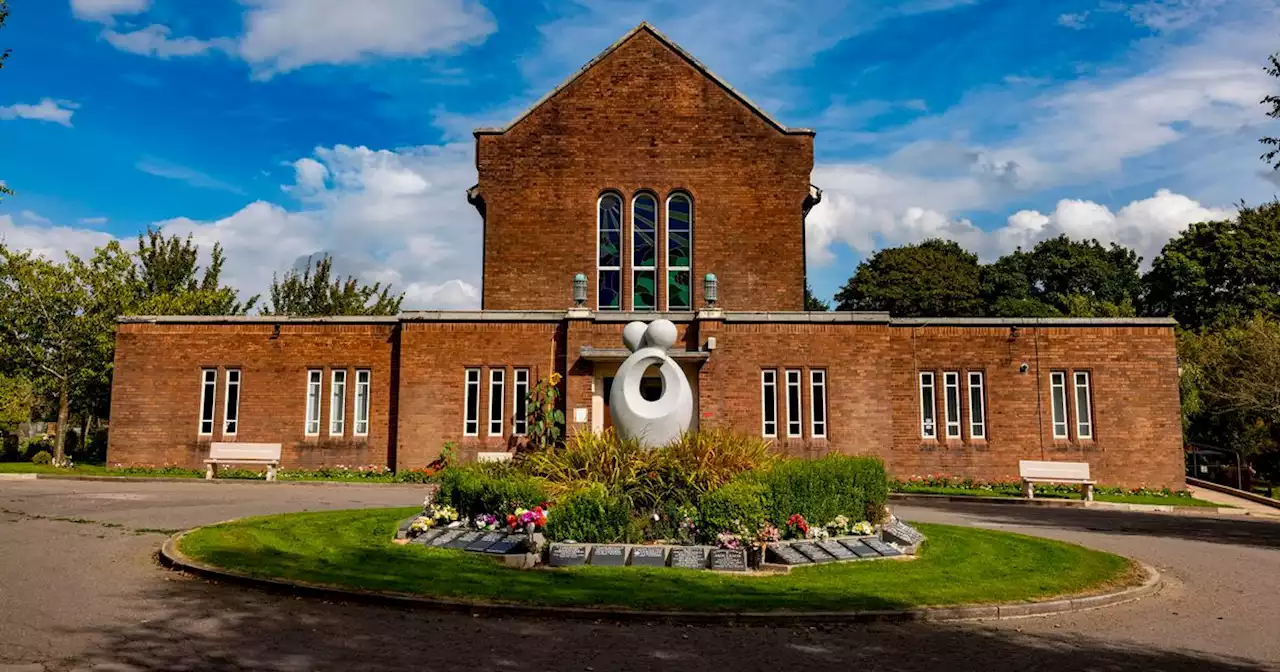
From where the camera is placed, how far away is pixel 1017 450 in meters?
23.7

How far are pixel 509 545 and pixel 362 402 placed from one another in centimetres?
1551

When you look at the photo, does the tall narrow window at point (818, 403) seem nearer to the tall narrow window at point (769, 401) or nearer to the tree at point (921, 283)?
the tall narrow window at point (769, 401)

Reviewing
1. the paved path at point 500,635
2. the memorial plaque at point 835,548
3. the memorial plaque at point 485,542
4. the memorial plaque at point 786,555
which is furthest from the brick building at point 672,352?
the paved path at point 500,635

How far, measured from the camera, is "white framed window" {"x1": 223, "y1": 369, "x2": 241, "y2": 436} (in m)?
24.7

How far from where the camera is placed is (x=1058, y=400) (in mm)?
23953

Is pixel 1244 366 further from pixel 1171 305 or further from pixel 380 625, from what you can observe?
pixel 380 625

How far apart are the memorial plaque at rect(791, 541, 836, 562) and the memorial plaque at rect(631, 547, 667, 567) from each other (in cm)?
174

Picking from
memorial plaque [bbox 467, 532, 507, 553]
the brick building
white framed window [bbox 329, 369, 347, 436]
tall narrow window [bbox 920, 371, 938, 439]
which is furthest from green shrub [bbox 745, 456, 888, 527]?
white framed window [bbox 329, 369, 347, 436]

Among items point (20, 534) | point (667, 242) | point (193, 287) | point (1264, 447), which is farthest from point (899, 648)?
point (193, 287)

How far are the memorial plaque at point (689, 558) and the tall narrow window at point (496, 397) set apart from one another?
14322 millimetres

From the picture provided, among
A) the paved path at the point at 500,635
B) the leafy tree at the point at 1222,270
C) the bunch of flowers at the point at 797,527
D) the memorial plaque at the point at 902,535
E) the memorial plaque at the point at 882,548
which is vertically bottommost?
the paved path at the point at 500,635

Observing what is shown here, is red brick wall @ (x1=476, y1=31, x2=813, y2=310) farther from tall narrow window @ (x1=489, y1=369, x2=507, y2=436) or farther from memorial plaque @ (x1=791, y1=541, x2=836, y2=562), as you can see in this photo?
memorial plaque @ (x1=791, y1=541, x2=836, y2=562)

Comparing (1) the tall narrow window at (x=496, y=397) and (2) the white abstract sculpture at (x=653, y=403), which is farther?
(1) the tall narrow window at (x=496, y=397)

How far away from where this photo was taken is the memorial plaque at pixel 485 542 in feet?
35.1
